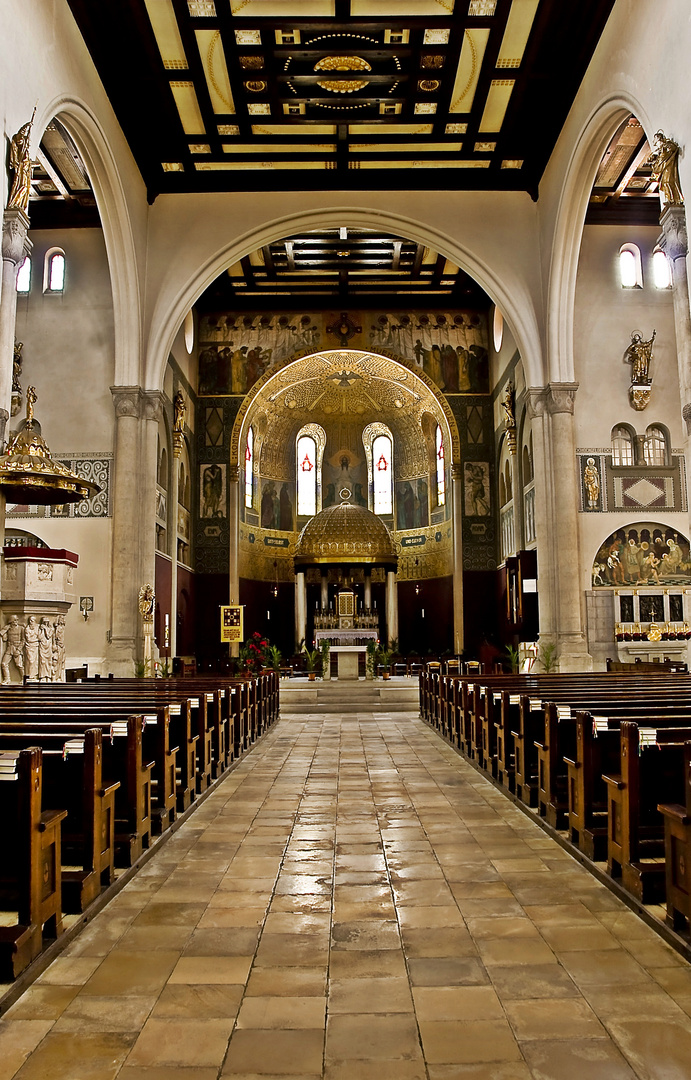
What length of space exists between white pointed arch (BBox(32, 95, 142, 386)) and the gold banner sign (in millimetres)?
6010

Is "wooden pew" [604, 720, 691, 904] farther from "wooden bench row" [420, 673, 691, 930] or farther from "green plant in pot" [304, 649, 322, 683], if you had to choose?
"green plant in pot" [304, 649, 322, 683]

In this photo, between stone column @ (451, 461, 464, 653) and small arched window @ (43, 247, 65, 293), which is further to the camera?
stone column @ (451, 461, 464, 653)

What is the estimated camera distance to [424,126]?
16.8 metres

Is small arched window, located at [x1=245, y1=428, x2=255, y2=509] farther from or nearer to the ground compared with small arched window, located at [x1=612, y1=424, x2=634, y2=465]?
farther from the ground

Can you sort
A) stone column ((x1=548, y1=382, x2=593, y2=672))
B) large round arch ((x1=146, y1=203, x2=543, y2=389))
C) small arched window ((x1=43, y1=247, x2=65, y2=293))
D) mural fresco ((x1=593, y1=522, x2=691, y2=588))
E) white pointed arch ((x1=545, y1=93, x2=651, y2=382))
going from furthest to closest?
small arched window ((x1=43, y1=247, x2=65, y2=293)) < large round arch ((x1=146, y1=203, x2=543, y2=389)) < mural fresco ((x1=593, y1=522, x2=691, y2=588)) < stone column ((x1=548, y1=382, x2=593, y2=672)) < white pointed arch ((x1=545, y1=93, x2=651, y2=382))

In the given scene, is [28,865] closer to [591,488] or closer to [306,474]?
[591,488]

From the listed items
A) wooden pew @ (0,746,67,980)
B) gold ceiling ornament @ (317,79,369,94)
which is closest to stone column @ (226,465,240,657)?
gold ceiling ornament @ (317,79,369,94)

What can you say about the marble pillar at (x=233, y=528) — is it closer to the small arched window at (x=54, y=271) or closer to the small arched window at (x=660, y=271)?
the small arched window at (x=54, y=271)

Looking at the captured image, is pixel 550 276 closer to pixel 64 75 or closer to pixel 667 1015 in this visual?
pixel 64 75

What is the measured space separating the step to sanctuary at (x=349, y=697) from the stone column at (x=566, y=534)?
3.56 meters

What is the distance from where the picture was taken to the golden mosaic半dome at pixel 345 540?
87.8 feet

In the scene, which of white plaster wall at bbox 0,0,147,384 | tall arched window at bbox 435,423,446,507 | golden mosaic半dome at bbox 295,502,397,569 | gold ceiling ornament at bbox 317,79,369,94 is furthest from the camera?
tall arched window at bbox 435,423,446,507

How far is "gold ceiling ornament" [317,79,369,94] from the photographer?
15156mm

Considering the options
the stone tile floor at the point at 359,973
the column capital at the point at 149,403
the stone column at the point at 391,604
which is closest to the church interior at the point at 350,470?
the stone tile floor at the point at 359,973
